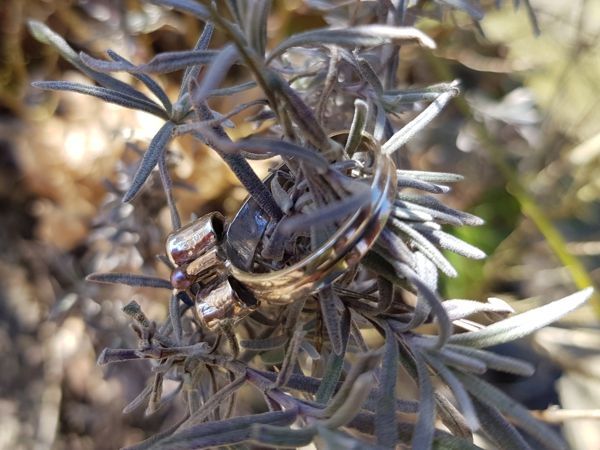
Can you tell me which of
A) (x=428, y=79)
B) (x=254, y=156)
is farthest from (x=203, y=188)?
(x=254, y=156)

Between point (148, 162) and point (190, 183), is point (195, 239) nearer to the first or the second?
point (148, 162)

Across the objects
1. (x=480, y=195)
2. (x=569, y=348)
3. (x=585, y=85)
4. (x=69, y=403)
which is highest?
(x=585, y=85)

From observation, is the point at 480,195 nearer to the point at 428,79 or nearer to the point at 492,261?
the point at 492,261

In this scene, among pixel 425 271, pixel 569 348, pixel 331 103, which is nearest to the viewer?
pixel 425 271

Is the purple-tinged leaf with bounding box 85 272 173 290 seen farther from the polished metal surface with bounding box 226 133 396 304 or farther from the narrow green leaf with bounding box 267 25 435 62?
the narrow green leaf with bounding box 267 25 435 62

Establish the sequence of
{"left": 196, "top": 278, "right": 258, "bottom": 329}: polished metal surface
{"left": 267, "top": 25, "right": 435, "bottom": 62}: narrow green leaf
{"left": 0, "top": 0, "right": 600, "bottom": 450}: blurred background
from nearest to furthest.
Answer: {"left": 267, "top": 25, "right": 435, "bottom": 62}: narrow green leaf
{"left": 196, "top": 278, "right": 258, "bottom": 329}: polished metal surface
{"left": 0, "top": 0, "right": 600, "bottom": 450}: blurred background

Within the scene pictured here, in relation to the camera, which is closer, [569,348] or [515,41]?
[569,348]

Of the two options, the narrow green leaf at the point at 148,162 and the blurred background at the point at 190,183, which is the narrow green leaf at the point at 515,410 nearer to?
the narrow green leaf at the point at 148,162

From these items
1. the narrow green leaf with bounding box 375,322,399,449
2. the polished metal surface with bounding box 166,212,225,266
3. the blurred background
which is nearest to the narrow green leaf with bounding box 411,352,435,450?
the narrow green leaf with bounding box 375,322,399,449

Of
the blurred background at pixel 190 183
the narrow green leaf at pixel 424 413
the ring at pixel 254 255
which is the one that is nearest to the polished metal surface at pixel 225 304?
the ring at pixel 254 255
